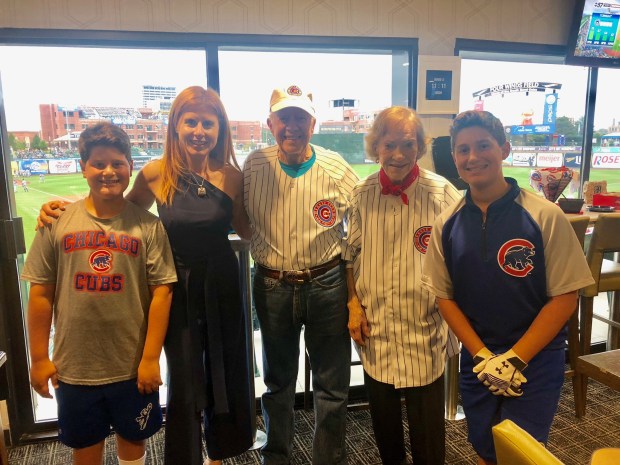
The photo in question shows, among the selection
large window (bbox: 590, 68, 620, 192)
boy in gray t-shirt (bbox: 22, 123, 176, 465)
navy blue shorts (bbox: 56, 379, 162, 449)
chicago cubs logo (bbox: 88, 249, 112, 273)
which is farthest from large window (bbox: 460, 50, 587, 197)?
navy blue shorts (bbox: 56, 379, 162, 449)

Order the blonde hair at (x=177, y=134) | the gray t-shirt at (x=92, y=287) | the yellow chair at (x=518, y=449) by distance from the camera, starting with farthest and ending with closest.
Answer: the blonde hair at (x=177, y=134), the gray t-shirt at (x=92, y=287), the yellow chair at (x=518, y=449)

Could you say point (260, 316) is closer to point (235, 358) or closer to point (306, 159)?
point (235, 358)

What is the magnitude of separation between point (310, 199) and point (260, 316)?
0.51 meters

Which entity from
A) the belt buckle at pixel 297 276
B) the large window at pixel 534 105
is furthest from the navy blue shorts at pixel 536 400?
the large window at pixel 534 105

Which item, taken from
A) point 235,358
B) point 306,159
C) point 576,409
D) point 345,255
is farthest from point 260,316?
point 576,409

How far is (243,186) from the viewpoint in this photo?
5.88 feet

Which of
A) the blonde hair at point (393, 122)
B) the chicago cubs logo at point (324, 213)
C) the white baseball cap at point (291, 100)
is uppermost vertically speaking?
the white baseball cap at point (291, 100)

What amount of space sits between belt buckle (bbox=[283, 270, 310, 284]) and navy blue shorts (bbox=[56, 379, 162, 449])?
62 centimetres

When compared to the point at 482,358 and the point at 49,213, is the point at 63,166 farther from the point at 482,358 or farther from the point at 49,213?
the point at 482,358

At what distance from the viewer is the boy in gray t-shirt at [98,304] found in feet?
4.81

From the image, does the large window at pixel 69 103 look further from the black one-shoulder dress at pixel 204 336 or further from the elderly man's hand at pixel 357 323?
the elderly man's hand at pixel 357 323

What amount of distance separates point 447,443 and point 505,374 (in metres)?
1.16

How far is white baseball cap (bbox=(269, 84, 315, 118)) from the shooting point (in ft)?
5.42

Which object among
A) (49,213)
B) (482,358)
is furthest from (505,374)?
(49,213)
